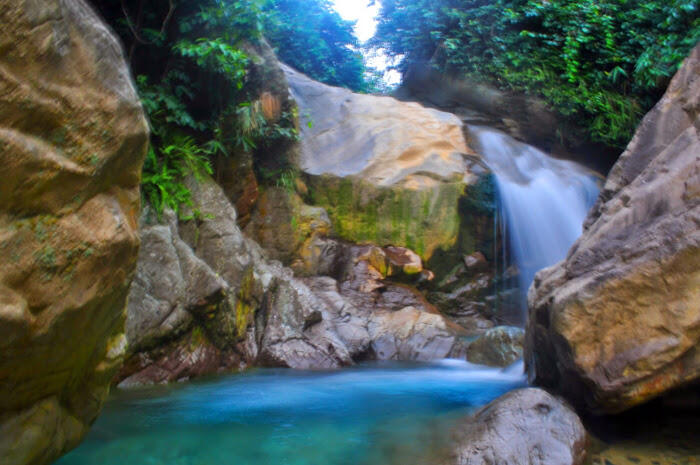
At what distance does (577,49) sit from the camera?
468 inches

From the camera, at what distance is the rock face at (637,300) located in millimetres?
2826

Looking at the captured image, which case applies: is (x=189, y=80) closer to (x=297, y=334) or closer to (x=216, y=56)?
(x=216, y=56)

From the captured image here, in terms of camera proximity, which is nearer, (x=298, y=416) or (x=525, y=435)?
(x=525, y=435)

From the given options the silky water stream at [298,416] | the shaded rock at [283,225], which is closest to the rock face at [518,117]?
the shaded rock at [283,225]

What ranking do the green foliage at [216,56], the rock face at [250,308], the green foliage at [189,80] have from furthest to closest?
1. the green foliage at [216,56]
2. the green foliage at [189,80]
3. the rock face at [250,308]

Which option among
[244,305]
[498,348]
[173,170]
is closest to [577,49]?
[498,348]

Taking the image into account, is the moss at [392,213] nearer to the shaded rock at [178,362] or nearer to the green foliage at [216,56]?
the green foliage at [216,56]

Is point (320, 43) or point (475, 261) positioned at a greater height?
point (320, 43)

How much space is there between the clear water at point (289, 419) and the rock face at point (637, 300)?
0.98 meters

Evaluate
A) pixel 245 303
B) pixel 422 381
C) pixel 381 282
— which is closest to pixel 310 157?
pixel 381 282

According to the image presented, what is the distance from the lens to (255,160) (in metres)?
8.75

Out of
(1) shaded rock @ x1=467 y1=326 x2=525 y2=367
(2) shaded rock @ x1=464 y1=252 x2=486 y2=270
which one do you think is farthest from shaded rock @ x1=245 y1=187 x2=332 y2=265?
(1) shaded rock @ x1=467 y1=326 x2=525 y2=367

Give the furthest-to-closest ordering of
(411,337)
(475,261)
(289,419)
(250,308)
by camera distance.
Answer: (475,261), (411,337), (250,308), (289,419)

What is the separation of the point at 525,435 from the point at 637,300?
98 cm
